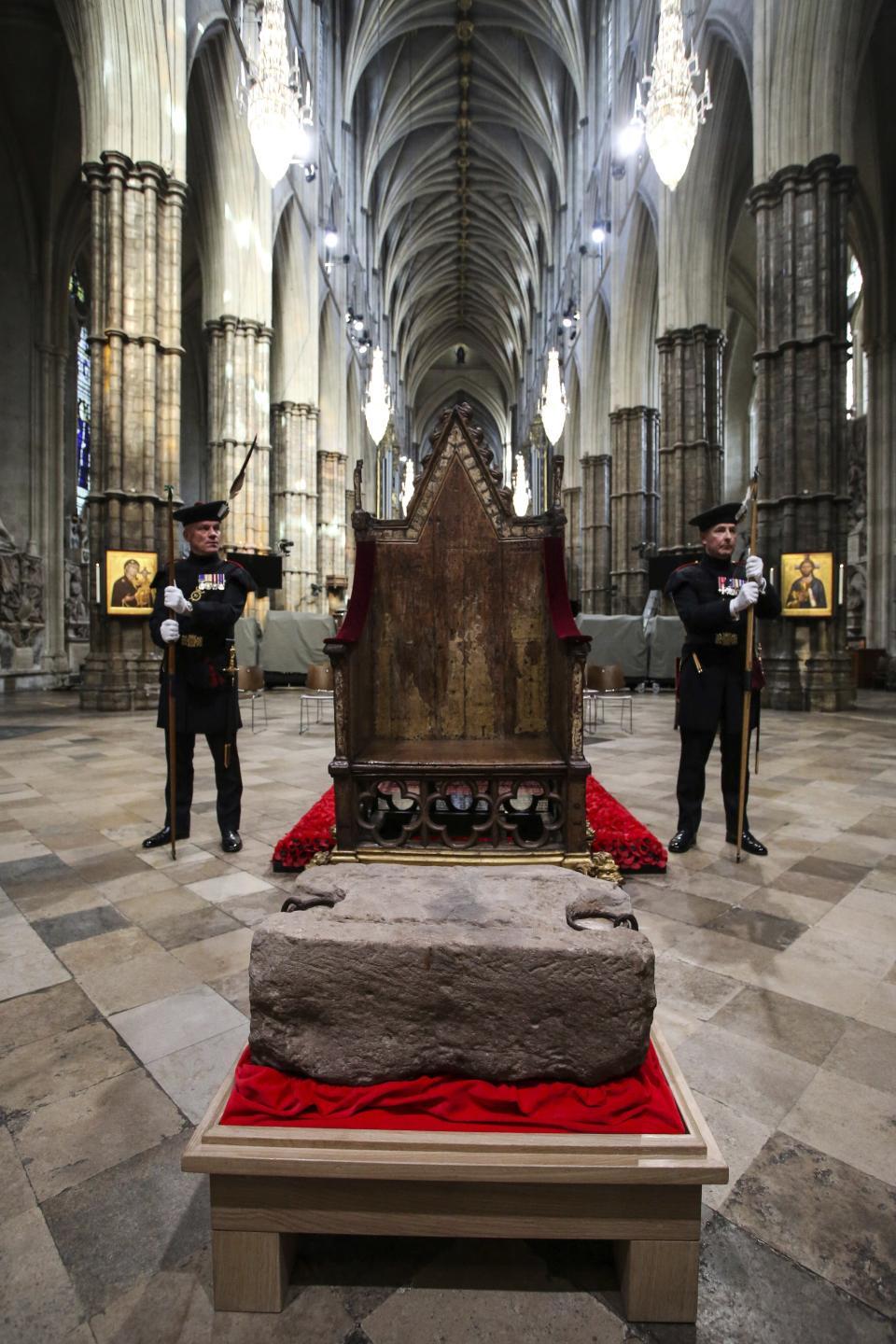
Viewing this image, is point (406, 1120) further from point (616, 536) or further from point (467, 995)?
point (616, 536)

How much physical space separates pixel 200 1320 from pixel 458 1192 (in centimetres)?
46

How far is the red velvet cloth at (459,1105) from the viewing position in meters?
1.06

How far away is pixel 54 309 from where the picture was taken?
1630cm

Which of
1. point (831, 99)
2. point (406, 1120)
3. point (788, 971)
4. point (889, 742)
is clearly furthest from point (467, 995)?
point (831, 99)

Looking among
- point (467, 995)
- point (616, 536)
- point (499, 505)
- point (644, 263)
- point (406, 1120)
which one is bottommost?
point (406, 1120)

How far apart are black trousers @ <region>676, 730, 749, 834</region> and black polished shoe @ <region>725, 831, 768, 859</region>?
0.05m

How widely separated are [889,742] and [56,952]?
7.24 m

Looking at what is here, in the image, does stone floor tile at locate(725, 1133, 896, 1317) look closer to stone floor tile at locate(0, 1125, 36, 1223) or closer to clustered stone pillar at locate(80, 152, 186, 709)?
stone floor tile at locate(0, 1125, 36, 1223)

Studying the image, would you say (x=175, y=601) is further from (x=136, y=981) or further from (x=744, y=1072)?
(x=744, y=1072)

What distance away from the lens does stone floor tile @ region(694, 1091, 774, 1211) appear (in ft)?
4.34

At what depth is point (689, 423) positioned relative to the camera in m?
14.0

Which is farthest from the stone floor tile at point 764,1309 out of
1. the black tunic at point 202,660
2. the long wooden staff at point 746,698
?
the black tunic at point 202,660

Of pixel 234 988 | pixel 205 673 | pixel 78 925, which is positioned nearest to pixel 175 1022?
pixel 234 988

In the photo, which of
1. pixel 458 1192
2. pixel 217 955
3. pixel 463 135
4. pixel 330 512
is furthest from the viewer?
pixel 463 135
